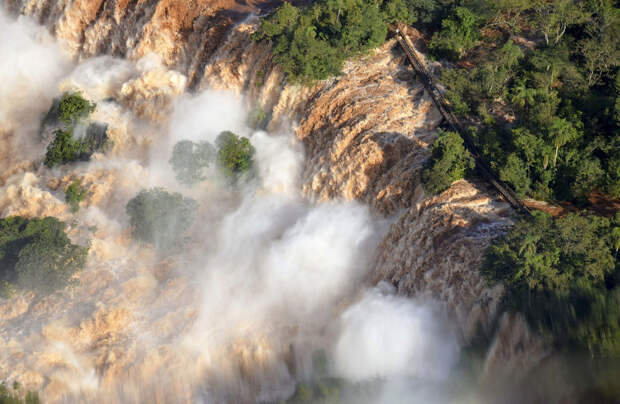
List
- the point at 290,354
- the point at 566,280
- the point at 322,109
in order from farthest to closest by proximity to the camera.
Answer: the point at 322,109 < the point at 290,354 < the point at 566,280

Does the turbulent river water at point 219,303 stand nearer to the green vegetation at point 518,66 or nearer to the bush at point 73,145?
the bush at point 73,145

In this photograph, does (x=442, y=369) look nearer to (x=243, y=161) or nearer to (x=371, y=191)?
(x=371, y=191)

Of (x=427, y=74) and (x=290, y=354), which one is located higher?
(x=427, y=74)

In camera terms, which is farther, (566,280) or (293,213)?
(293,213)

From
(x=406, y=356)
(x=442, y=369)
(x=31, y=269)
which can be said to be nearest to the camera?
(x=442, y=369)

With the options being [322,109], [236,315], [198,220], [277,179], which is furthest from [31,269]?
A: [322,109]

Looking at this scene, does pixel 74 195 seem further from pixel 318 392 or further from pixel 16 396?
pixel 318 392

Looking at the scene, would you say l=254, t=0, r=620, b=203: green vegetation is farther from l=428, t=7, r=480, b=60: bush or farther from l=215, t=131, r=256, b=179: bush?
l=215, t=131, r=256, b=179: bush
